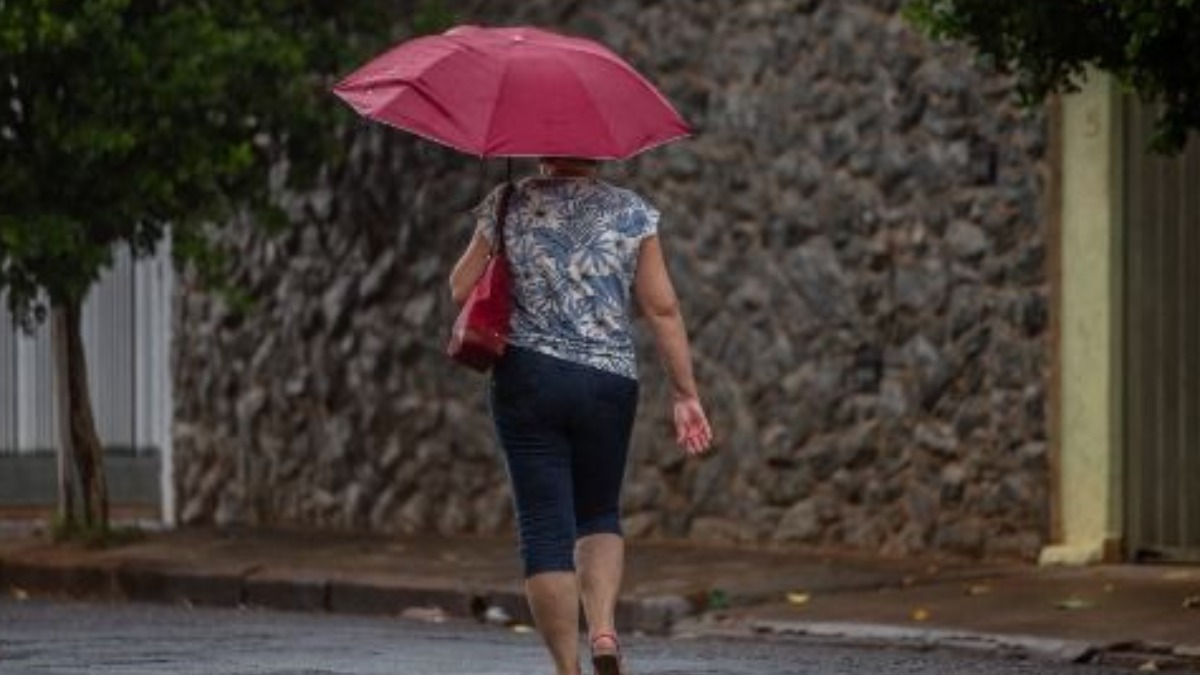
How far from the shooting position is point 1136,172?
15.0 m

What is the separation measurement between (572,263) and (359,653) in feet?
10.6

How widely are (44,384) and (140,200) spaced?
15.7 feet

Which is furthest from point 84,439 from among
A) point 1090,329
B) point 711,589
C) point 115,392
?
point 1090,329

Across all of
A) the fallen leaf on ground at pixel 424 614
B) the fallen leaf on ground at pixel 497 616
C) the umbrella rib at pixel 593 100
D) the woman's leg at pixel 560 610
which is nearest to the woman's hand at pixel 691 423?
the woman's leg at pixel 560 610

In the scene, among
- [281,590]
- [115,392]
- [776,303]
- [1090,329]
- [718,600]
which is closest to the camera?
[718,600]

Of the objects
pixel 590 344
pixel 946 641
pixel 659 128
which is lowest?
pixel 946 641

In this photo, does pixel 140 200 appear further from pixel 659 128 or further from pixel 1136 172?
pixel 659 128

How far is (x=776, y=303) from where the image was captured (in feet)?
→ 54.0

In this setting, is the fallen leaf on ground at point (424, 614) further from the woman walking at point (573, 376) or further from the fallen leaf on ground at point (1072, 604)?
the woman walking at point (573, 376)

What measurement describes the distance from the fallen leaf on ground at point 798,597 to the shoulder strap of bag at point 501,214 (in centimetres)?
539

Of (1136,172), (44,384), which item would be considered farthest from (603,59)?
(44,384)

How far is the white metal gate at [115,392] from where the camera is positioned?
2008 cm

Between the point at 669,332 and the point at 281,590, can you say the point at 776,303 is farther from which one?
the point at 669,332

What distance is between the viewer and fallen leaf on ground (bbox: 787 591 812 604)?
13961 millimetres
